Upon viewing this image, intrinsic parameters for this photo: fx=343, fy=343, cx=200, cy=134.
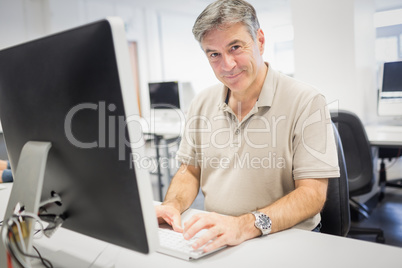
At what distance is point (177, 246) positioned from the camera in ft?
2.92

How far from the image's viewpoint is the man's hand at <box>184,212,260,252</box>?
0.87m

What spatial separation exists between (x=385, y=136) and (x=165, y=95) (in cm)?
269

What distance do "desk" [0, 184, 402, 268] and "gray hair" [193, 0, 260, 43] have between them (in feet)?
2.38

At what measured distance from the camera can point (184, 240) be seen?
924 mm

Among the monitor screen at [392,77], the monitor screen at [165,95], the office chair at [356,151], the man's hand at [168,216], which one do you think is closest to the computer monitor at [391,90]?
the monitor screen at [392,77]

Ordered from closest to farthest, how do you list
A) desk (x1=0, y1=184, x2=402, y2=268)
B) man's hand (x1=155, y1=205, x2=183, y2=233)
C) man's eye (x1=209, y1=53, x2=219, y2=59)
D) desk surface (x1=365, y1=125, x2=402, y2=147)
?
desk (x1=0, y1=184, x2=402, y2=268)
man's hand (x1=155, y1=205, x2=183, y2=233)
man's eye (x1=209, y1=53, x2=219, y2=59)
desk surface (x1=365, y1=125, x2=402, y2=147)

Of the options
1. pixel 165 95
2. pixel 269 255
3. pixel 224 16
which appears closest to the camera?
pixel 269 255

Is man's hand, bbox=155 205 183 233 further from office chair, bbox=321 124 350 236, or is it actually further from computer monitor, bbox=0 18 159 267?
office chair, bbox=321 124 350 236

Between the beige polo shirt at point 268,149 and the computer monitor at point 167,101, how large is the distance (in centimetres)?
299

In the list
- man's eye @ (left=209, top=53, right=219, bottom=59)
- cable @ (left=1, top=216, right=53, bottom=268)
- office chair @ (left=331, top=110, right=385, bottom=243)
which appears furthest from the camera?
office chair @ (left=331, top=110, right=385, bottom=243)

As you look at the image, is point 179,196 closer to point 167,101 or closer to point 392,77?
point 392,77

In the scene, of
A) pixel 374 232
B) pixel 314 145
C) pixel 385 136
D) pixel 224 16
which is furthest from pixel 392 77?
pixel 224 16

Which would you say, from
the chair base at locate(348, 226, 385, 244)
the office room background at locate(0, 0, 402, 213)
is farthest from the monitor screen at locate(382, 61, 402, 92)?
the chair base at locate(348, 226, 385, 244)

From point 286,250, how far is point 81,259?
21.3 inches
